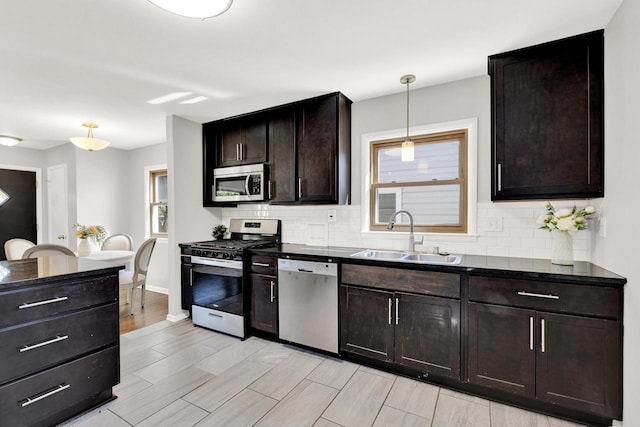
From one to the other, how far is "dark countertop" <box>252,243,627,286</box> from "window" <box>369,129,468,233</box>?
1.55 feet

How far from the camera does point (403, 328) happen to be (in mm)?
2254

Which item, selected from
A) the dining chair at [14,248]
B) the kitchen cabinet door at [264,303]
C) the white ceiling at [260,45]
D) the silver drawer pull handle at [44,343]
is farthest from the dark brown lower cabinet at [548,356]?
the dining chair at [14,248]

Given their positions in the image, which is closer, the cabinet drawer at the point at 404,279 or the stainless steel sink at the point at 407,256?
the cabinet drawer at the point at 404,279

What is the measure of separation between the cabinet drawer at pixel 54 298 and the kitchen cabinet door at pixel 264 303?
125 cm

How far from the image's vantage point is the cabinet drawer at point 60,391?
5.00 ft

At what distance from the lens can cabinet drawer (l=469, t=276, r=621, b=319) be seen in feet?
5.49

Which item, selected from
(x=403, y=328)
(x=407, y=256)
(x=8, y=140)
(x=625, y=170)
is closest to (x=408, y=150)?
(x=407, y=256)

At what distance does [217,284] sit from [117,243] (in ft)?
8.28

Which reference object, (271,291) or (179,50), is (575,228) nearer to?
(271,291)

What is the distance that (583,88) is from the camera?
1945 mm

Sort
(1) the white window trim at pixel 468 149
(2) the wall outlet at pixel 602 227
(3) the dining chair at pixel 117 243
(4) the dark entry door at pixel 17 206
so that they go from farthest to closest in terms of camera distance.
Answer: (4) the dark entry door at pixel 17 206 → (3) the dining chair at pixel 117 243 → (1) the white window trim at pixel 468 149 → (2) the wall outlet at pixel 602 227

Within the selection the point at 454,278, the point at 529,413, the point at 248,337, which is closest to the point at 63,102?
the point at 248,337

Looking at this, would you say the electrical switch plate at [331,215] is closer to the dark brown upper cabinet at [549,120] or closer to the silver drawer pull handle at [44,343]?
the dark brown upper cabinet at [549,120]

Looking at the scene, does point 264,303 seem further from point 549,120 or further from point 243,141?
point 549,120
